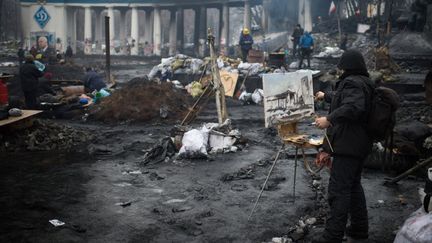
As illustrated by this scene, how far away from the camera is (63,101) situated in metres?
12.9

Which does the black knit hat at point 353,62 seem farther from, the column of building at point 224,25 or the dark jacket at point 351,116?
the column of building at point 224,25

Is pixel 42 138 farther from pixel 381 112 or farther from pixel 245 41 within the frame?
pixel 245 41

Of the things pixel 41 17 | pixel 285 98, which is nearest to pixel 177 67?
pixel 41 17

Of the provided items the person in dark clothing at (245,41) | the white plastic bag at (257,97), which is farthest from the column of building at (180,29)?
the white plastic bag at (257,97)

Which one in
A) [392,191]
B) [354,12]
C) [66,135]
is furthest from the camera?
[354,12]

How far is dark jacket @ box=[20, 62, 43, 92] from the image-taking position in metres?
12.4

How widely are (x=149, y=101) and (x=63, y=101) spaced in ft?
8.36

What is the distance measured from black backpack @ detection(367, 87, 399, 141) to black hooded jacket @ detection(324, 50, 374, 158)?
0.16 feet

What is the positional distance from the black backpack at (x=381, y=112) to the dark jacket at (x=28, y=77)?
10.6 m

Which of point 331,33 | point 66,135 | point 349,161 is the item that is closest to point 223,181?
point 349,161

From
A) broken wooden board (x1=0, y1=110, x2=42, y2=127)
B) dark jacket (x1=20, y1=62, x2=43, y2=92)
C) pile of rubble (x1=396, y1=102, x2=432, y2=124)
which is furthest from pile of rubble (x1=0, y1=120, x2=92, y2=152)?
pile of rubble (x1=396, y1=102, x2=432, y2=124)

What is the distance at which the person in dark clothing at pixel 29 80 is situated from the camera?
12.4 meters

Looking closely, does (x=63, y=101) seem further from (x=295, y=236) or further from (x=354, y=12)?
(x=354, y=12)

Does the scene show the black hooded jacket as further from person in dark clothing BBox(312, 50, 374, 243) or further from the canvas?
the canvas
